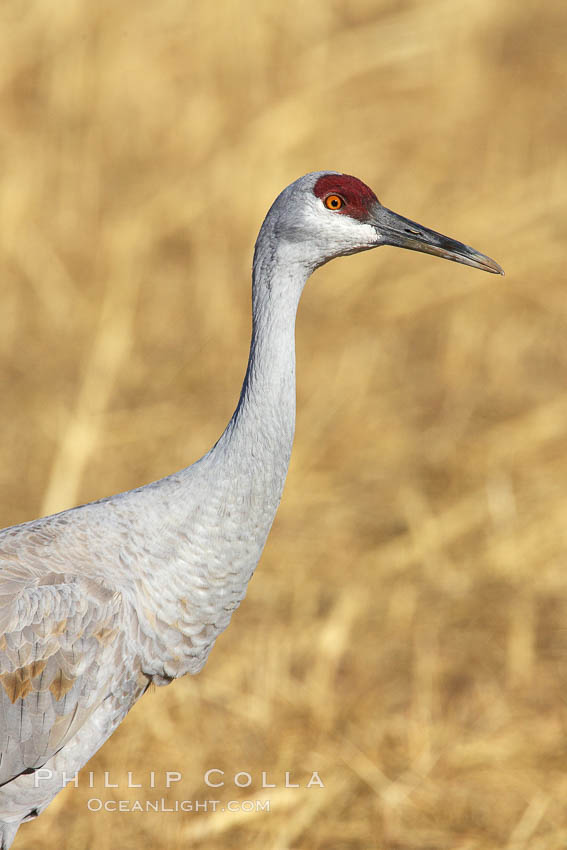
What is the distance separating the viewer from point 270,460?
3.18m

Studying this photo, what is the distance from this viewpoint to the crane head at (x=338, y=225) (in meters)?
3.12

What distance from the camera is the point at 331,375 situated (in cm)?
705

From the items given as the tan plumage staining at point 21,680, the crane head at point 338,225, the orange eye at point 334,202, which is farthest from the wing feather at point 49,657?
the orange eye at point 334,202

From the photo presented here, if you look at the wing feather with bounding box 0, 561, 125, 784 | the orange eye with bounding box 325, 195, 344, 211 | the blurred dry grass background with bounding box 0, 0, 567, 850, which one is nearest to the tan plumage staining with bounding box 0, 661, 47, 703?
the wing feather with bounding box 0, 561, 125, 784

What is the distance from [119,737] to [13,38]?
5.79m

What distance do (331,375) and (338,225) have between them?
3893 mm

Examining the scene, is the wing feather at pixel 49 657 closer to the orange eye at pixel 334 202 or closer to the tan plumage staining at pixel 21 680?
the tan plumage staining at pixel 21 680

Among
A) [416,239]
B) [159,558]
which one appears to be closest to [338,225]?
[416,239]

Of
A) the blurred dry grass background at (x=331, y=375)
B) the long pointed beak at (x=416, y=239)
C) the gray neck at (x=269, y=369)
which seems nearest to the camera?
the gray neck at (x=269, y=369)

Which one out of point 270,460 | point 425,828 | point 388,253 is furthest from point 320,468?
point 270,460

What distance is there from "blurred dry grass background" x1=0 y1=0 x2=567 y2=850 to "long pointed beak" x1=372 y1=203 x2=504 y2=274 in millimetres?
2183

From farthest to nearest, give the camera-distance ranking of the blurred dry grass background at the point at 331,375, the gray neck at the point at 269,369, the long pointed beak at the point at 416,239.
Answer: the blurred dry grass background at the point at 331,375 → the long pointed beak at the point at 416,239 → the gray neck at the point at 269,369

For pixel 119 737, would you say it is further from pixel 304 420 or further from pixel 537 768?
pixel 304 420

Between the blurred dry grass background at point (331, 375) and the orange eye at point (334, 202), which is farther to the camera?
the blurred dry grass background at point (331, 375)
